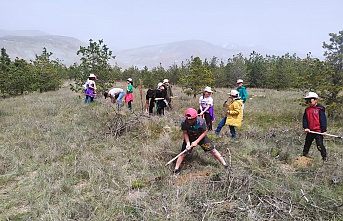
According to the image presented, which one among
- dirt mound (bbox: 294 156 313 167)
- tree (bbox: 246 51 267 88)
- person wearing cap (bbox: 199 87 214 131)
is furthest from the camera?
tree (bbox: 246 51 267 88)

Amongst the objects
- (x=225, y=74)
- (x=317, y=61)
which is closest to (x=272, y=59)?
(x=225, y=74)

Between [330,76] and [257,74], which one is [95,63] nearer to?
[330,76]

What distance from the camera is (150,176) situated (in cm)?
370

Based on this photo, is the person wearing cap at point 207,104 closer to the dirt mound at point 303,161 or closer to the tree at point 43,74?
the dirt mound at point 303,161

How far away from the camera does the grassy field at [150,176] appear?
2719 mm

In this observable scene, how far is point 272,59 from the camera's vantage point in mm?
27938

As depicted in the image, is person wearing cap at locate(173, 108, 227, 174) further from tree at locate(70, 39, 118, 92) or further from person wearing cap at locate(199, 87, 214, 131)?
tree at locate(70, 39, 118, 92)

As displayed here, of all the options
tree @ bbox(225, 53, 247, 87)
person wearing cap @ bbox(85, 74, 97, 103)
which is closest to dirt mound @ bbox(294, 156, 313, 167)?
person wearing cap @ bbox(85, 74, 97, 103)

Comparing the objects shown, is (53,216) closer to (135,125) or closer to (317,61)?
(135,125)

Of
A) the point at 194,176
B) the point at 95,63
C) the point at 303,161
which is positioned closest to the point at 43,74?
the point at 95,63

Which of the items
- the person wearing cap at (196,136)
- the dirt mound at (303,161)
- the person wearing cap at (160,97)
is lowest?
the dirt mound at (303,161)

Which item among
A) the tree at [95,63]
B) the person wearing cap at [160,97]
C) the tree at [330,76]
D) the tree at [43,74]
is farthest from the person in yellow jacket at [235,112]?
the tree at [43,74]

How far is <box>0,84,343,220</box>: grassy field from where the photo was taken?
2.72m

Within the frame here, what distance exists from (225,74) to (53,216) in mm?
22443
